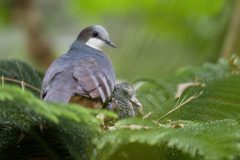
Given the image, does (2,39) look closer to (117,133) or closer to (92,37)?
(92,37)

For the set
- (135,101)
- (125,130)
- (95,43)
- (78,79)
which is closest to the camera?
(125,130)

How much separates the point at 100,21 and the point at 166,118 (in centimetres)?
508

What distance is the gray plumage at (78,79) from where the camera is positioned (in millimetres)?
2148

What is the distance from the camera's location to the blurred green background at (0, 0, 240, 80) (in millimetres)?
4598

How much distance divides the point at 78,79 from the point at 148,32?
8.73 ft

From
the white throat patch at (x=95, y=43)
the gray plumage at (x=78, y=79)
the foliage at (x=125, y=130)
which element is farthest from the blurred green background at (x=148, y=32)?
the foliage at (x=125, y=130)

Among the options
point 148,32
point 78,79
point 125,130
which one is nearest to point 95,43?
point 78,79

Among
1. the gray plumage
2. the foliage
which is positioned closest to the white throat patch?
the gray plumage

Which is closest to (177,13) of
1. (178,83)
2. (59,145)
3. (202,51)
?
(202,51)

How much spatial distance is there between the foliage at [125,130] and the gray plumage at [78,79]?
9.4 inches

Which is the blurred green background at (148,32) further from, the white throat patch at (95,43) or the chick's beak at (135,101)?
the chick's beak at (135,101)

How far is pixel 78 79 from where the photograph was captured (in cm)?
221

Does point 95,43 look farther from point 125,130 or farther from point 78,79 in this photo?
point 125,130

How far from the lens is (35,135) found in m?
1.58
